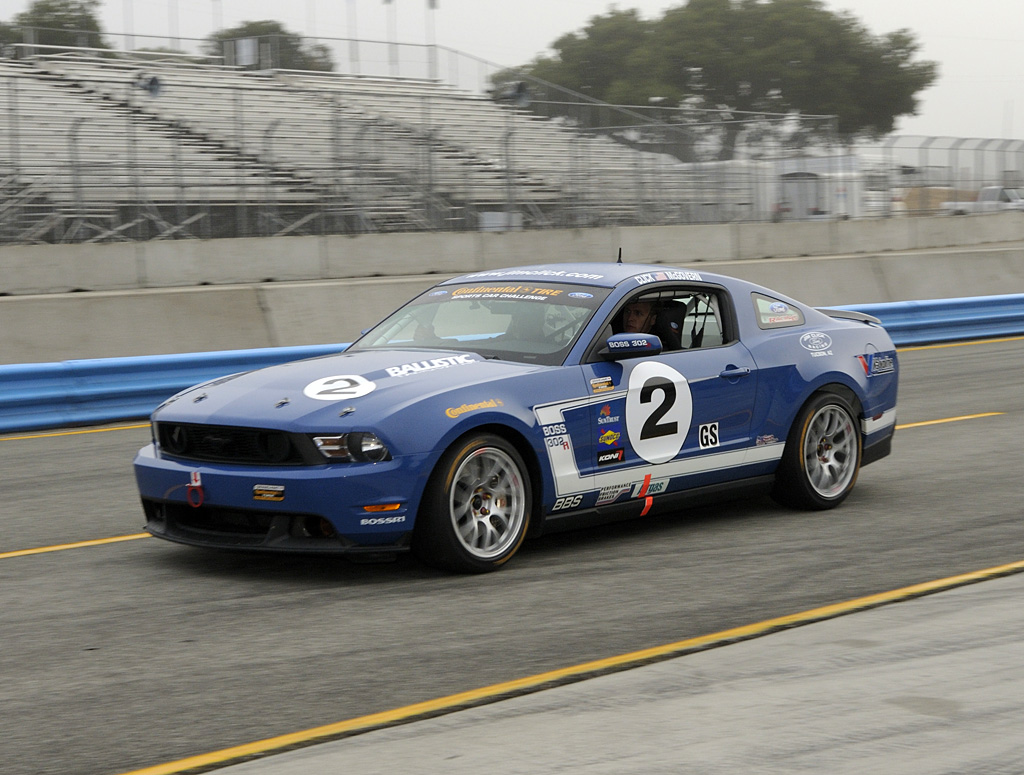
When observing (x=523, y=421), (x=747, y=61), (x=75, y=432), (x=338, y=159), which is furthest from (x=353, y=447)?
(x=747, y=61)

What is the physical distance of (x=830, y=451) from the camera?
814 cm

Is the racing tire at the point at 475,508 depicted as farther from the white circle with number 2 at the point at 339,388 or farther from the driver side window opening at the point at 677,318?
the driver side window opening at the point at 677,318

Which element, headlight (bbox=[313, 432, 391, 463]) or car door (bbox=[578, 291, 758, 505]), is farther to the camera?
car door (bbox=[578, 291, 758, 505])


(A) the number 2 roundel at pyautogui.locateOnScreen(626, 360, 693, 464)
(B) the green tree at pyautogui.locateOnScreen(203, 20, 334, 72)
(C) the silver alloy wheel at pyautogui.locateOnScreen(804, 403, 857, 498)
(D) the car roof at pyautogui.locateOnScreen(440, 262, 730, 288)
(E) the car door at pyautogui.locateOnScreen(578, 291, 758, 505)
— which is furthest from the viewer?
(B) the green tree at pyautogui.locateOnScreen(203, 20, 334, 72)

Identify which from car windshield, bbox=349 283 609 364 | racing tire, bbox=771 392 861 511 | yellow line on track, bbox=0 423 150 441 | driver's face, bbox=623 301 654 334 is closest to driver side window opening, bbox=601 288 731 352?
driver's face, bbox=623 301 654 334

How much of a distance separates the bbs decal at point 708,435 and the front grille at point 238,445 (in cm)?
233

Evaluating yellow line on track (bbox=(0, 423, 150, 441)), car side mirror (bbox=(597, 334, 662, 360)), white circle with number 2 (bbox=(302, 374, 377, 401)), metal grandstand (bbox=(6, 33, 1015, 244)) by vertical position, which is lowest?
yellow line on track (bbox=(0, 423, 150, 441))

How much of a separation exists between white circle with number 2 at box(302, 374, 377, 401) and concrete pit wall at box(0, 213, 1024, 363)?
8645 mm

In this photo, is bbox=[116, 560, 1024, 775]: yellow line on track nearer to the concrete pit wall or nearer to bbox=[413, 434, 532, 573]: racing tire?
bbox=[413, 434, 532, 573]: racing tire

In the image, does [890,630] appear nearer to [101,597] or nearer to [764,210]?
[101,597]

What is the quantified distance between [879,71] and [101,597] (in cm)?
7952

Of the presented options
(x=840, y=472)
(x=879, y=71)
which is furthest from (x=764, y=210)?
(x=879, y=71)

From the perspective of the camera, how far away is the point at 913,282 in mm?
23875

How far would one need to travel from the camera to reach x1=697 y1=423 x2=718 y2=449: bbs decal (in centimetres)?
728
